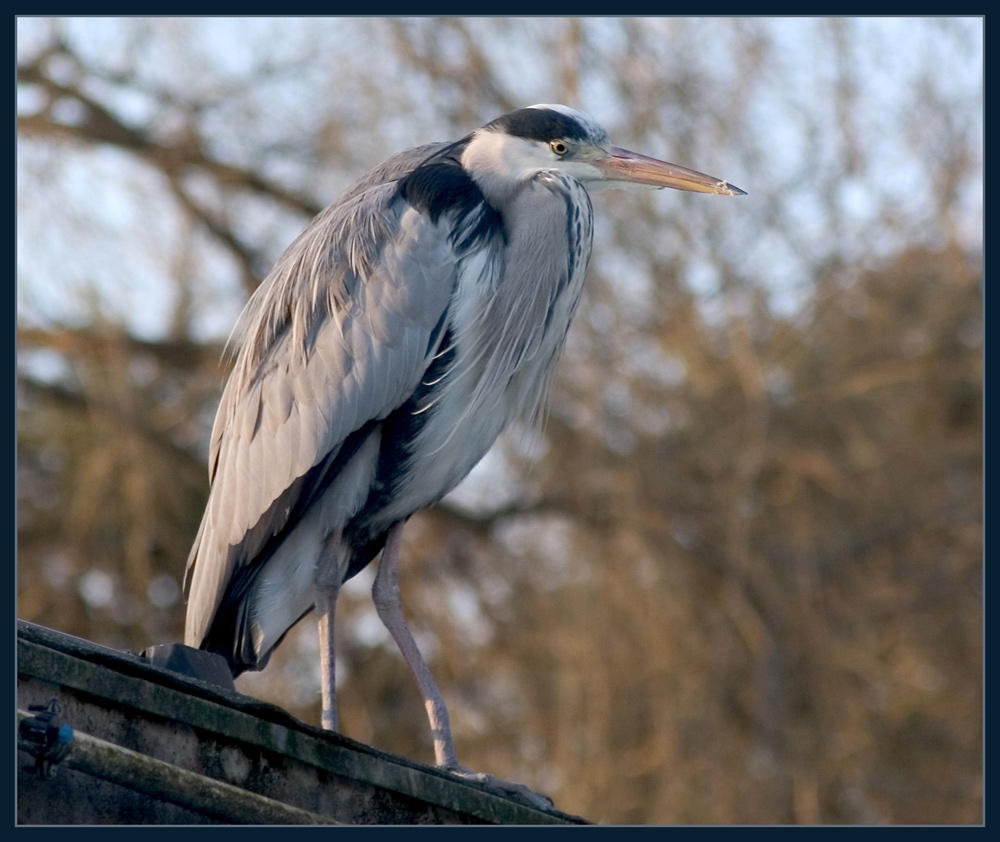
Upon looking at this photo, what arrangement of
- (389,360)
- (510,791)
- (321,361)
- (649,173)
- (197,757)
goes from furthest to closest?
(649,173), (321,361), (389,360), (510,791), (197,757)

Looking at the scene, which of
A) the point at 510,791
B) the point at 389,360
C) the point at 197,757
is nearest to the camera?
the point at 197,757

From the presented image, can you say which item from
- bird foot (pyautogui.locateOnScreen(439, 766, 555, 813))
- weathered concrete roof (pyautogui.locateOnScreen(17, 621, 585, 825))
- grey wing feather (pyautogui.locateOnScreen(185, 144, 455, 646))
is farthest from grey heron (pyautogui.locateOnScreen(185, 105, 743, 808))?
weathered concrete roof (pyautogui.locateOnScreen(17, 621, 585, 825))

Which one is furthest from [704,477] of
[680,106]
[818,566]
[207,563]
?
[207,563]

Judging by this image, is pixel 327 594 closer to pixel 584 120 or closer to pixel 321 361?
pixel 321 361

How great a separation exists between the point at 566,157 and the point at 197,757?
7.01ft

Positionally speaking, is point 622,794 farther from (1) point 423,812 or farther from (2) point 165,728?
(2) point 165,728

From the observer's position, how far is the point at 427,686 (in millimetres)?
3873

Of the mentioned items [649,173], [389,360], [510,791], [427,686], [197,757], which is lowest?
[197,757]

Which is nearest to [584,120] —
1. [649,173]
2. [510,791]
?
[649,173]

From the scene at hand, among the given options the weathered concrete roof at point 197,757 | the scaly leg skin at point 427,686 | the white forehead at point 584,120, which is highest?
the white forehead at point 584,120

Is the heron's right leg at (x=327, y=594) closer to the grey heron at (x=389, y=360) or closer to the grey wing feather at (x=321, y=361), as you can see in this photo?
the grey heron at (x=389, y=360)

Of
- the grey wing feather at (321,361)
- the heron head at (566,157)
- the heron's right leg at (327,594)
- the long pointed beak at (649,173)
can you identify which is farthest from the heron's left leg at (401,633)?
the long pointed beak at (649,173)

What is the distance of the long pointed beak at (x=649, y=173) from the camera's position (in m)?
4.01

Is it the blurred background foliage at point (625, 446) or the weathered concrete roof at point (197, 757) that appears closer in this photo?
the weathered concrete roof at point (197, 757)
